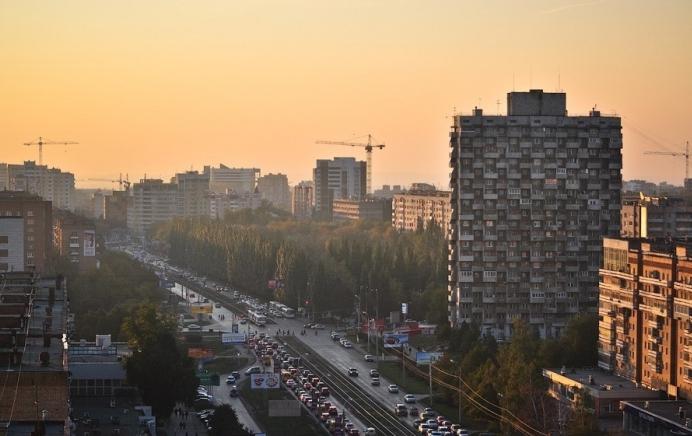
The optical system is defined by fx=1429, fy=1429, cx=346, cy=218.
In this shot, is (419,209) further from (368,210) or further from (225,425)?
(225,425)

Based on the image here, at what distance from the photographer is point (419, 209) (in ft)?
429

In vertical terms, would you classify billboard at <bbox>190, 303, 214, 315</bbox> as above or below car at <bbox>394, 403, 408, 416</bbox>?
above

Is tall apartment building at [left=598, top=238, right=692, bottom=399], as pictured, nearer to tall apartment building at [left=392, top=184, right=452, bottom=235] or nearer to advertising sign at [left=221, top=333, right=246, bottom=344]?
advertising sign at [left=221, top=333, right=246, bottom=344]

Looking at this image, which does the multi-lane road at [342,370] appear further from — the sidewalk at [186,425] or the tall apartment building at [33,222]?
the tall apartment building at [33,222]

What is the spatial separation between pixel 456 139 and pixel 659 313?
2044 centimetres

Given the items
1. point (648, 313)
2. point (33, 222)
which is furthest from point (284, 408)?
point (33, 222)

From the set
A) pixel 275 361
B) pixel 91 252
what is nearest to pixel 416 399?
pixel 275 361

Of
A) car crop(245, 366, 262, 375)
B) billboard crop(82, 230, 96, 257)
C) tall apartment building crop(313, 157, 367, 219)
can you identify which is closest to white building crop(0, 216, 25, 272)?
car crop(245, 366, 262, 375)

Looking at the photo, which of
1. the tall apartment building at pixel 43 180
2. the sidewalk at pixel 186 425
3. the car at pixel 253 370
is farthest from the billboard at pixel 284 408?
the tall apartment building at pixel 43 180

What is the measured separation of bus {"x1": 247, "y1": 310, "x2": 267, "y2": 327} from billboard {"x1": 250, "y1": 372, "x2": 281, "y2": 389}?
73.9ft

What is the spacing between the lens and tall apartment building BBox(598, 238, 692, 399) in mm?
43312

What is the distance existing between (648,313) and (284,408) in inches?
489

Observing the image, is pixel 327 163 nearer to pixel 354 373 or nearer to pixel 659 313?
pixel 354 373

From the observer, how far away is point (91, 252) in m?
96.7
